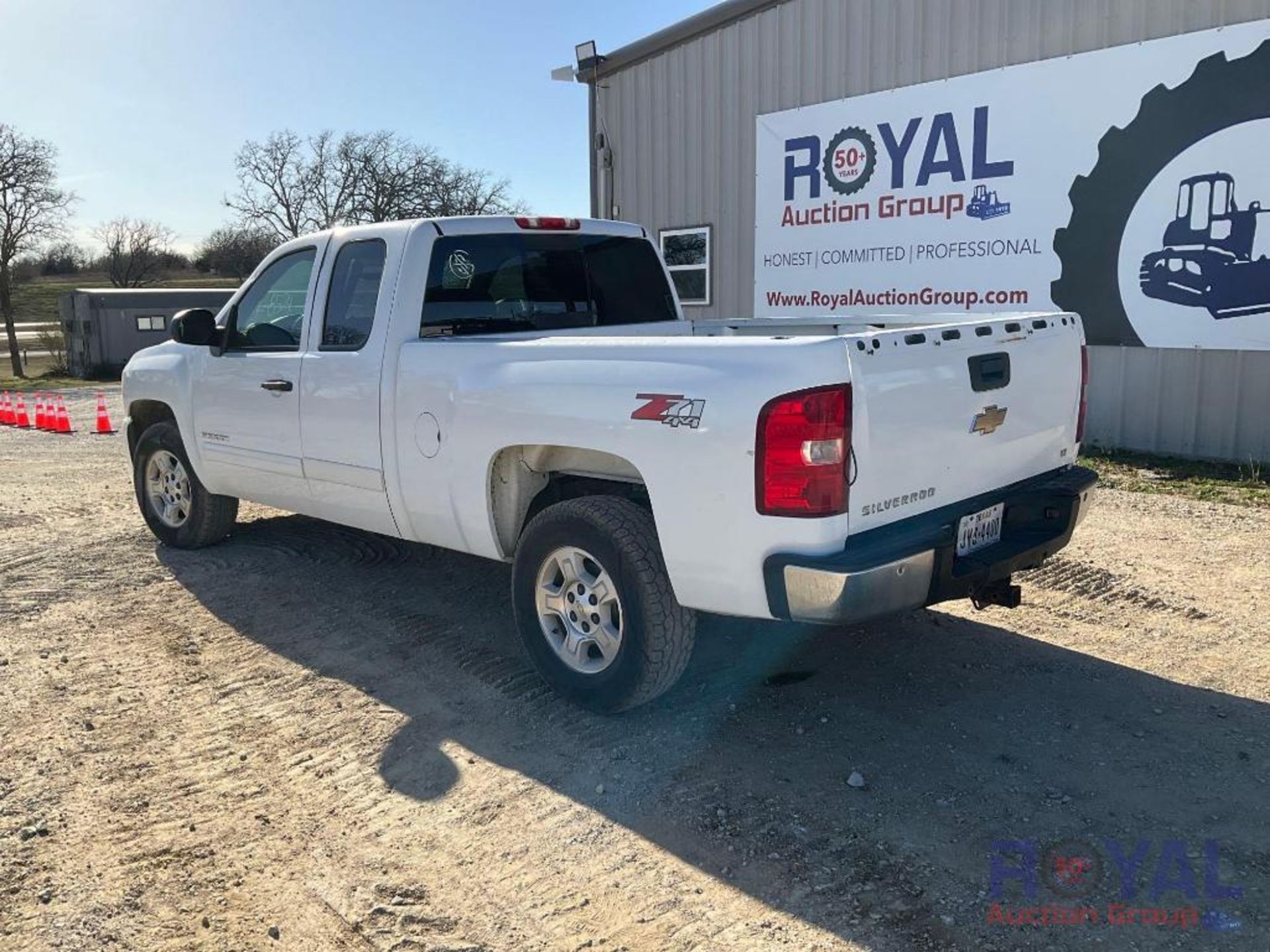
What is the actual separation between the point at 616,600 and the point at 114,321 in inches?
1032

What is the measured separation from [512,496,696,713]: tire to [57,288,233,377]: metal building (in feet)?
79.9

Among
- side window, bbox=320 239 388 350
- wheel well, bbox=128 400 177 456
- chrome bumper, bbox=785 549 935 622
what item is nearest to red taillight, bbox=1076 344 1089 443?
chrome bumper, bbox=785 549 935 622

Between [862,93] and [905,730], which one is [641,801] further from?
[862,93]

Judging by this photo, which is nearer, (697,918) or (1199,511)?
(697,918)

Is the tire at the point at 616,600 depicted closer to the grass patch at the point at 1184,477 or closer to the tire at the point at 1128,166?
the grass patch at the point at 1184,477

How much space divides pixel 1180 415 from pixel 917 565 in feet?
22.5

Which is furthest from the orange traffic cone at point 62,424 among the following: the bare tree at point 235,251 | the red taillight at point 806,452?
the bare tree at point 235,251

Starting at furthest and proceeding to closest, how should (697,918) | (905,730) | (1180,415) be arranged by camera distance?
(1180,415), (905,730), (697,918)

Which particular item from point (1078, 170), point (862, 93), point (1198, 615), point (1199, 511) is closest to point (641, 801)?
point (1198, 615)

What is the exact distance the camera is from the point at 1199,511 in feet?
23.8

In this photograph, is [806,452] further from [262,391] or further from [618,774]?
[262,391]

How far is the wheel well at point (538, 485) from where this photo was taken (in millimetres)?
4195

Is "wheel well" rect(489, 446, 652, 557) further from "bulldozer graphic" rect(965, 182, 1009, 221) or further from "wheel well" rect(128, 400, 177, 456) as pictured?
"bulldozer graphic" rect(965, 182, 1009, 221)

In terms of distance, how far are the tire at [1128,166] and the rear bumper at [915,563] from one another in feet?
20.1
